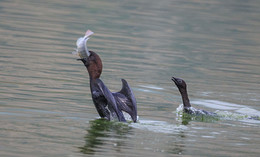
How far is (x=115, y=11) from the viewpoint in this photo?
3603 cm

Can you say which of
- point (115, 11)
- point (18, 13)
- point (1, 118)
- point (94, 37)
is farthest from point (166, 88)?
point (115, 11)

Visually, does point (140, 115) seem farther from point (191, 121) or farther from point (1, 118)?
point (1, 118)

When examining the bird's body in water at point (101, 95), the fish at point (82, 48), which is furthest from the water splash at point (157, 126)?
the fish at point (82, 48)

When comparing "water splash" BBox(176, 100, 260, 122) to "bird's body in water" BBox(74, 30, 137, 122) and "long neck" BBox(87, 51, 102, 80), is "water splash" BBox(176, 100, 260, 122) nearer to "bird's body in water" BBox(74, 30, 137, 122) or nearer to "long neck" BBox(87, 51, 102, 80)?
"bird's body in water" BBox(74, 30, 137, 122)

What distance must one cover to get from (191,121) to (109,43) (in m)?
10.7

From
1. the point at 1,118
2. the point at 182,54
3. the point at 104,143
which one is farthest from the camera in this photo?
the point at 182,54

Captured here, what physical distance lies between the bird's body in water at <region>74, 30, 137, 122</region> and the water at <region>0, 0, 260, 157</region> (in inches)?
10.1

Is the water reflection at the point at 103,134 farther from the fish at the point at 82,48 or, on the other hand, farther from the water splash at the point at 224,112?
the water splash at the point at 224,112

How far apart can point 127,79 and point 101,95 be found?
469 cm

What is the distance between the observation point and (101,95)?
10367 millimetres

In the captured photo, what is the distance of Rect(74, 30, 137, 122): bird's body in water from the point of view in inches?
402

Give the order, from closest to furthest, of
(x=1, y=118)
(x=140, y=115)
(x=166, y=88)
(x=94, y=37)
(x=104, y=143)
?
(x=104, y=143)
(x=1, y=118)
(x=140, y=115)
(x=166, y=88)
(x=94, y=37)

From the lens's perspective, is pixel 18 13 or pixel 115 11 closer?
pixel 18 13

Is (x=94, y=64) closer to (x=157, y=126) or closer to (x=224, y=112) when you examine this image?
(x=157, y=126)
